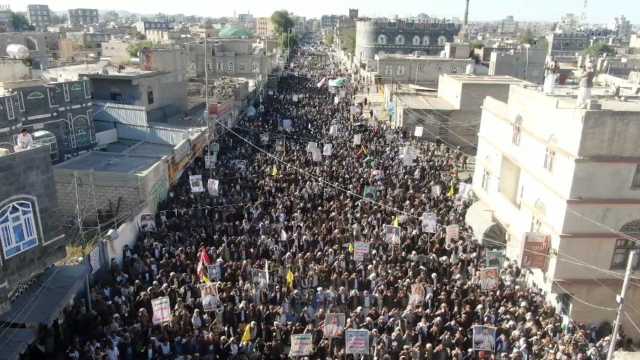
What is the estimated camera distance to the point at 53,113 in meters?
25.1

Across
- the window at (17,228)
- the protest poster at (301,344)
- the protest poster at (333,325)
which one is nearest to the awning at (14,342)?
the window at (17,228)

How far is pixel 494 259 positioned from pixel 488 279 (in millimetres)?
1945

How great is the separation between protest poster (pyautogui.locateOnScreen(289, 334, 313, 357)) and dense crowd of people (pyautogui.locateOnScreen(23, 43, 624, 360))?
565mm

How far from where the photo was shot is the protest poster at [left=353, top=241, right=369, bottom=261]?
1581cm

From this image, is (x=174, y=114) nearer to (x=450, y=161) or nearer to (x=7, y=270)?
(x=450, y=161)

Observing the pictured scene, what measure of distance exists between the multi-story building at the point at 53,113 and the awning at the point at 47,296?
30.4 feet

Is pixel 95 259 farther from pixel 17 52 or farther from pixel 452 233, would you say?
pixel 17 52

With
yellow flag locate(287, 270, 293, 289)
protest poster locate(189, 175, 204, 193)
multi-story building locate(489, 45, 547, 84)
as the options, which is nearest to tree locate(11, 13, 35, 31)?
multi-story building locate(489, 45, 547, 84)

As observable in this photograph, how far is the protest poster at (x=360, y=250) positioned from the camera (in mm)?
15812

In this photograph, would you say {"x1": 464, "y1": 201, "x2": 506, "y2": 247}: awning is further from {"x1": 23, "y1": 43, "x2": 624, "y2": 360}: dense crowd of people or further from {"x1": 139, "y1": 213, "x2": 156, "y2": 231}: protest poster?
{"x1": 139, "y1": 213, "x2": 156, "y2": 231}: protest poster

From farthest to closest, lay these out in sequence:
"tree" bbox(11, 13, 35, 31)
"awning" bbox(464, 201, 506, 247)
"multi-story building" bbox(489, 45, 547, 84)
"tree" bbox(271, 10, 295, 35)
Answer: "tree" bbox(271, 10, 295, 35), "tree" bbox(11, 13, 35, 31), "multi-story building" bbox(489, 45, 547, 84), "awning" bbox(464, 201, 506, 247)

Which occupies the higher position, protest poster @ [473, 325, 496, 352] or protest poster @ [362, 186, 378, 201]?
protest poster @ [362, 186, 378, 201]

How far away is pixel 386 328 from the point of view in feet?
42.7

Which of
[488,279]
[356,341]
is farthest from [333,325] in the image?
[488,279]
